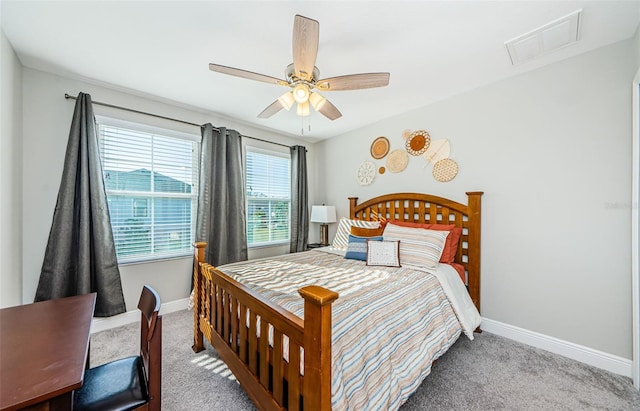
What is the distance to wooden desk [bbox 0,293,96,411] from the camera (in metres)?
0.69

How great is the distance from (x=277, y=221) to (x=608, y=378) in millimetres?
3778

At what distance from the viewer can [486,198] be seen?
256 centimetres

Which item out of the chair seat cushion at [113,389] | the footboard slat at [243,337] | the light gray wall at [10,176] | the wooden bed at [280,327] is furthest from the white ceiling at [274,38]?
the chair seat cushion at [113,389]

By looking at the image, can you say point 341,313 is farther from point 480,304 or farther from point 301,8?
point 480,304

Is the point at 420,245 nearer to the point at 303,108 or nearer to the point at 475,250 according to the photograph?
the point at 475,250

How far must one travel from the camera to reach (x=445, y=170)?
112 inches

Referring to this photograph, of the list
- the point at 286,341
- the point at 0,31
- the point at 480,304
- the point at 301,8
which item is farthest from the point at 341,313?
the point at 0,31

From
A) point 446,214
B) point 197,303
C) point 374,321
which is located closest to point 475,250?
point 446,214

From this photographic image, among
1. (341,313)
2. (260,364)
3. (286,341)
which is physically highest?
(341,313)

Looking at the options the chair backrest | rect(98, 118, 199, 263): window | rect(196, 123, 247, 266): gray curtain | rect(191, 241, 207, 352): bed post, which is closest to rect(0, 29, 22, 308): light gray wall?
rect(98, 118, 199, 263): window

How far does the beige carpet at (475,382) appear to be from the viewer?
158cm

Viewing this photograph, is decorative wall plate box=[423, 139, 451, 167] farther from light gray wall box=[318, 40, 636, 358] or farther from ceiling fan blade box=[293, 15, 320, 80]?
ceiling fan blade box=[293, 15, 320, 80]

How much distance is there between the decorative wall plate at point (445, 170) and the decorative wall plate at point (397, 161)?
404 millimetres

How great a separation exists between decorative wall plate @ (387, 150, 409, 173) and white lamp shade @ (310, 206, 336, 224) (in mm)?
1162
